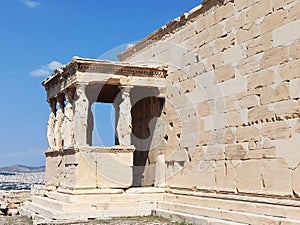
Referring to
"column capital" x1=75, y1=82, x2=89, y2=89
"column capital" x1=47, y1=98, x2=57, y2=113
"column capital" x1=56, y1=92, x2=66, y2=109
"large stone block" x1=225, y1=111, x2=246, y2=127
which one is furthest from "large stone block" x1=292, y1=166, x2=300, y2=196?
"column capital" x1=47, y1=98, x2=57, y2=113

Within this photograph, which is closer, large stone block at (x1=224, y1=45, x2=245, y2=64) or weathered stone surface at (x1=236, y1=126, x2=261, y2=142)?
weathered stone surface at (x1=236, y1=126, x2=261, y2=142)

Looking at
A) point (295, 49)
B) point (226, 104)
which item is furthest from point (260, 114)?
point (295, 49)

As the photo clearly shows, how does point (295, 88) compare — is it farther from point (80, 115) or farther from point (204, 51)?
point (80, 115)

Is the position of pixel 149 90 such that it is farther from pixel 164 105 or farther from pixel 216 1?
pixel 216 1

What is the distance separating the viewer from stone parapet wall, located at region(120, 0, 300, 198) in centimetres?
854

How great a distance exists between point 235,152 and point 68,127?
4777 mm

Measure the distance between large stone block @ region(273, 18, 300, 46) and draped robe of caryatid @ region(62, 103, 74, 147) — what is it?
5.88 m

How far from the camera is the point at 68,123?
13.0 metres

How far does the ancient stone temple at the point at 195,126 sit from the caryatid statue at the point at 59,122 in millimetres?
29

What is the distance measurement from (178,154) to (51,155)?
3999mm

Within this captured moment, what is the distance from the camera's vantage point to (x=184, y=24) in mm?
12375

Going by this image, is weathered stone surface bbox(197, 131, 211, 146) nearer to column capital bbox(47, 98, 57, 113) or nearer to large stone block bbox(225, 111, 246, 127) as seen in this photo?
large stone block bbox(225, 111, 246, 127)

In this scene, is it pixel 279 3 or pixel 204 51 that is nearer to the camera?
pixel 279 3

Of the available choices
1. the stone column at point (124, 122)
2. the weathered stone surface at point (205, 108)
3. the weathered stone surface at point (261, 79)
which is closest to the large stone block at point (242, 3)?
the weathered stone surface at point (261, 79)
